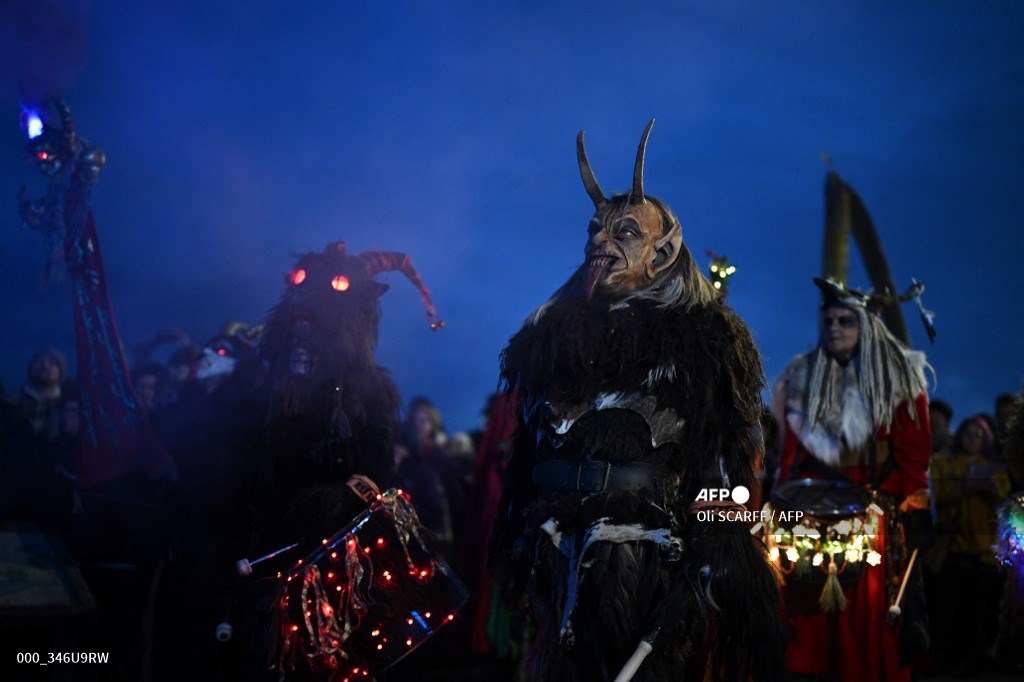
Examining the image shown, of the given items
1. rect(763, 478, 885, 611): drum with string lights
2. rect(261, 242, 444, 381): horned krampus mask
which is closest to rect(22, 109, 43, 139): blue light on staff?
rect(261, 242, 444, 381): horned krampus mask

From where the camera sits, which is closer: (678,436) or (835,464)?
(678,436)

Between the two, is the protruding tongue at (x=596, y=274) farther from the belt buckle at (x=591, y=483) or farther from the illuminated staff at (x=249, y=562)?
the illuminated staff at (x=249, y=562)

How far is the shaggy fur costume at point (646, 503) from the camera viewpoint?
3.63m

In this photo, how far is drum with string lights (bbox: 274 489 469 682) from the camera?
454cm

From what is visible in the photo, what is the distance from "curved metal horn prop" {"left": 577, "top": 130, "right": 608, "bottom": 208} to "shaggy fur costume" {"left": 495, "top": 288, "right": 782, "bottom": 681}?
0.49m

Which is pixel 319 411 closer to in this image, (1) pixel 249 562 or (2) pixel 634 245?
(1) pixel 249 562

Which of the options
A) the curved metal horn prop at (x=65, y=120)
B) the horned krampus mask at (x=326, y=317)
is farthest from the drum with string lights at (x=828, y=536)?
the curved metal horn prop at (x=65, y=120)

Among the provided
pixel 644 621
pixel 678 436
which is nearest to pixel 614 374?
pixel 678 436

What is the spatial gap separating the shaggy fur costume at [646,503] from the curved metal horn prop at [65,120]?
3.13 m

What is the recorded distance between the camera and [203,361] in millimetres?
6730

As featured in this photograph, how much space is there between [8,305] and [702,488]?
4686 millimetres

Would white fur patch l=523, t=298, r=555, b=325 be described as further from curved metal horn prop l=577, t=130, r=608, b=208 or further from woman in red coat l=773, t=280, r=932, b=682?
woman in red coat l=773, t=280, r=932, b=682

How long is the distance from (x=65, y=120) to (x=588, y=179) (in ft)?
10.6

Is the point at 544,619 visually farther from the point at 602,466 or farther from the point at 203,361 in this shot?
the point at 203,361
